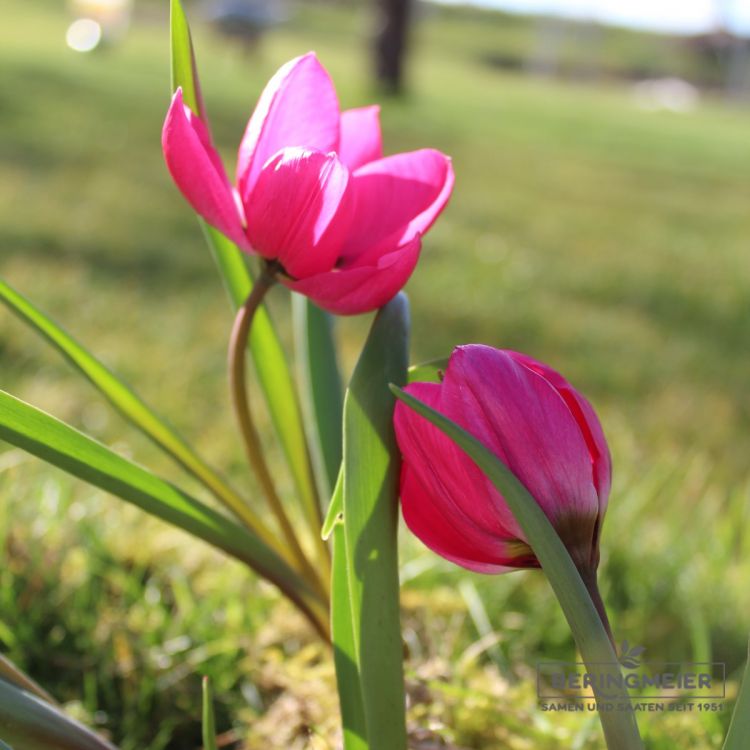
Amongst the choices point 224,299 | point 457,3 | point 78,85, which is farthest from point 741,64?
point 224,299

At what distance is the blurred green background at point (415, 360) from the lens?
1035 mm

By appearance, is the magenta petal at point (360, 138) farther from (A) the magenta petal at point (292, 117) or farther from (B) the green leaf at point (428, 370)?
(B) the green leaf at point (428, 370)

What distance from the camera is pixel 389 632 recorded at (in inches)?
24.9

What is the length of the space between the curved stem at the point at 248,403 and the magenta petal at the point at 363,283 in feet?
0.22

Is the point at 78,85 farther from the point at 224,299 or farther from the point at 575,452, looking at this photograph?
the point at 575,452

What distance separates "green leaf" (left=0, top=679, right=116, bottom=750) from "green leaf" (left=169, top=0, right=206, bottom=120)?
39 centimetres

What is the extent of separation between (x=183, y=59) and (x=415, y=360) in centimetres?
199

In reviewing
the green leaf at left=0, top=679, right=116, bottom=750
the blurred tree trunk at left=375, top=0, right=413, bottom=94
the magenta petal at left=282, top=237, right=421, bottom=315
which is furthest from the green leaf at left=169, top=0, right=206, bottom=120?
the blurred tree trunk at left=375, top=0, right=413, bottom=94

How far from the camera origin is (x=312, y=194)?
0.62 metres

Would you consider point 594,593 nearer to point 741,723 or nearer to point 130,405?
point 741,723

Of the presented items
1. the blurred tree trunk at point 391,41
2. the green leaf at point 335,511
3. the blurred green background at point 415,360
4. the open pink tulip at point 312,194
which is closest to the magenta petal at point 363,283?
the open pink tulip at point 312,194

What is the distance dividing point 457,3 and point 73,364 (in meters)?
36.4

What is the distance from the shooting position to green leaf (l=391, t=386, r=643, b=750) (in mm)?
506

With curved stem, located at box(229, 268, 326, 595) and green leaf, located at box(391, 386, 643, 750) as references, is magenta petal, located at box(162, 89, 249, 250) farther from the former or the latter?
green leaf, located at box(391, 386, 643, 750)
